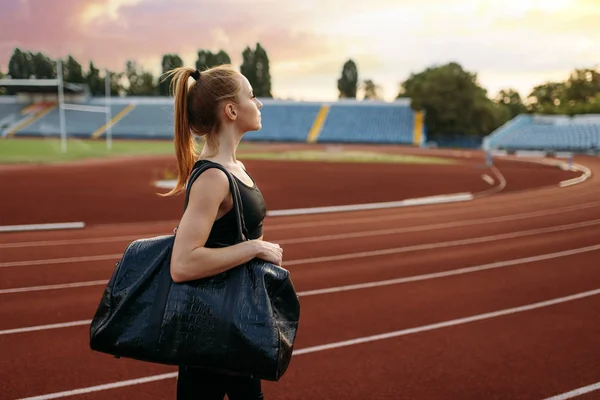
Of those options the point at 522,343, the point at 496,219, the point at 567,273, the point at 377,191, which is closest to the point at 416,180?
the point at 377,191

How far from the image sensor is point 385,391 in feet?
11.7

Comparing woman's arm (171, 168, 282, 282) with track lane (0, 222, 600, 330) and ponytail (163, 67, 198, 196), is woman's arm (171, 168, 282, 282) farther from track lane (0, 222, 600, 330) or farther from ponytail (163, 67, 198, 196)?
track lane (0, 222, 600, 330)

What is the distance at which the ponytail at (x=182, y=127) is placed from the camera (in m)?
1.73

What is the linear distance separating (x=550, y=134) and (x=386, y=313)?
45.5m

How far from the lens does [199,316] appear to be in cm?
152

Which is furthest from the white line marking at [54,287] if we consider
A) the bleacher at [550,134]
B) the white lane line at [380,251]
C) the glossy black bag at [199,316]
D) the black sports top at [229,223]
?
the bleacher at [550,134]

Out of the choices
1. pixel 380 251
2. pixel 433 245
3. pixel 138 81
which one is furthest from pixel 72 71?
pixel 433 245

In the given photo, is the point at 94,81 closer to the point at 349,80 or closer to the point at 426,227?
the point at 349,80

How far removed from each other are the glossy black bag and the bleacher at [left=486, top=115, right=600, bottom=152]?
43936 mm

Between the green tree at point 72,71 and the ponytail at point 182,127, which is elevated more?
the green tree at point 72,71

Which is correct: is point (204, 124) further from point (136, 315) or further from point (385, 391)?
point (385, 391)

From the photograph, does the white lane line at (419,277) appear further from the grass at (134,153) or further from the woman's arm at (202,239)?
the grass at (134,153)

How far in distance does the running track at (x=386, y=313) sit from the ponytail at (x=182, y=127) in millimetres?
2263

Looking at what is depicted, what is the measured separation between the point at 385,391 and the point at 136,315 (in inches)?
99.4
